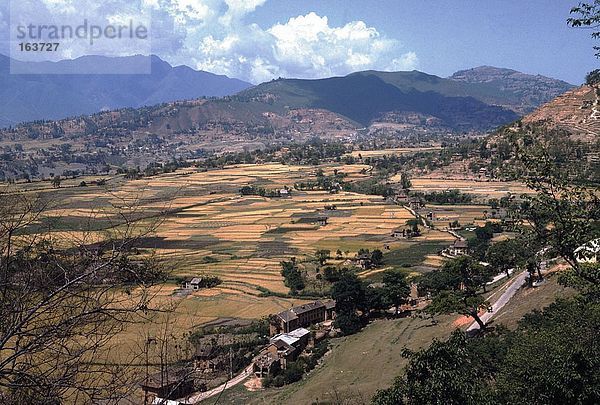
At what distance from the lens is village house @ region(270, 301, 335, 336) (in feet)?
79.7

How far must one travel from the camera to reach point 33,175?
9281cm

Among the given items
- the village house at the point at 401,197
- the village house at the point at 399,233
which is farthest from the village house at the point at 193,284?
the village house at the point at 401,197

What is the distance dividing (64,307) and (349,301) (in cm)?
2326

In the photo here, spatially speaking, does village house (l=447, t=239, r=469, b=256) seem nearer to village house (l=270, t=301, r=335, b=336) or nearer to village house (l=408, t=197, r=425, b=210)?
village house (l=270, t=301, r=335, b=336)

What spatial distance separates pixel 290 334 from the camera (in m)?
23.3

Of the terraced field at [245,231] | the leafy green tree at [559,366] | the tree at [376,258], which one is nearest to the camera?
the leafy green tree at [559,366]

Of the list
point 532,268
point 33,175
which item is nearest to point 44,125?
point 33,175

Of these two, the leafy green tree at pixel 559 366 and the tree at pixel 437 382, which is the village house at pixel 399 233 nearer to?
the leafy green tree at pixel 559 366

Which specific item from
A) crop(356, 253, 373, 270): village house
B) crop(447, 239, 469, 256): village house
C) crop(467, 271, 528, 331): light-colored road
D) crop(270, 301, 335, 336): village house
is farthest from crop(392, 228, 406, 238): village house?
crop(270, 301, 335, 336): village house

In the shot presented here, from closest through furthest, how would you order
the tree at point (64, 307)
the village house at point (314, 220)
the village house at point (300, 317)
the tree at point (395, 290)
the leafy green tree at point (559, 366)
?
1. the tree at point (64, 307)
2. the leafy green tree at point (559, 366)
3. the village house at point (300, 317)
4. the tree at point (395, 290)
5. the village house at point (314, 220)

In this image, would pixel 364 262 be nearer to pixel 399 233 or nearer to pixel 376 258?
pixel 376 258

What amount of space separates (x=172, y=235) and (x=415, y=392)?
124 feet

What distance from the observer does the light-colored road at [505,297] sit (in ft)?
67.7

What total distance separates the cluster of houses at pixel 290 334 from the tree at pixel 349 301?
3.72ft
